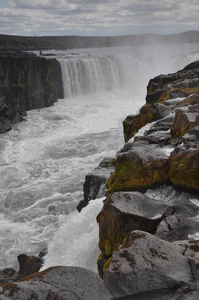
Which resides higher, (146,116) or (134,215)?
(146,116)

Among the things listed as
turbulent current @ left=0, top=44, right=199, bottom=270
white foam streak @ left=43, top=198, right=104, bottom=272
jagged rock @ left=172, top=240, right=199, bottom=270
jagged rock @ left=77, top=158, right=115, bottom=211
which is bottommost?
turbulent current @ left=0, top=44, right=199, bottom=270

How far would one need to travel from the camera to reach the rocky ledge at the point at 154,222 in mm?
3529

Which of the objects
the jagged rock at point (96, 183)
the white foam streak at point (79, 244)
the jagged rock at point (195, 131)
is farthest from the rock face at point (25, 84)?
the jagged rock at point (195, 131)

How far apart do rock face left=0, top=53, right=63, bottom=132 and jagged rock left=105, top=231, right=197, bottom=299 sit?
19.0 metres

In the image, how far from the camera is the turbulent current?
7.77m

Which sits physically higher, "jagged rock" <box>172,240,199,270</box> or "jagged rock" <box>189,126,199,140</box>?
"jagged rock" <box>189,126,199,140</box>

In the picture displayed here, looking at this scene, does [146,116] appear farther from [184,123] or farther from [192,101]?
[184,123]

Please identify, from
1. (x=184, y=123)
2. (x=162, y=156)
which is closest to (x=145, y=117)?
(x=184, y=123)

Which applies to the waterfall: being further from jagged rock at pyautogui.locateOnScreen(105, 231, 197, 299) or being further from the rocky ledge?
jagged rock at pyautogui.locateOnScreen(105, 231, 197, 299)

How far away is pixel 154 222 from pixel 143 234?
3.52 feet

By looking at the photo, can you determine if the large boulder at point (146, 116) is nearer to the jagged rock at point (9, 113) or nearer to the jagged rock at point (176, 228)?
the jagged rock at point (176, 228)

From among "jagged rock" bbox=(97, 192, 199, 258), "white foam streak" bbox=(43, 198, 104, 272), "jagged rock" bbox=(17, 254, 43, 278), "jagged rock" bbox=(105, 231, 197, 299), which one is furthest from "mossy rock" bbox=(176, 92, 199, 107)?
"jagged rock" bbox=(105, 231, 197, 299)

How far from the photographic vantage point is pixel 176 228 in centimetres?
466

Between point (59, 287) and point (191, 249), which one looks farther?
point (191, 249)
